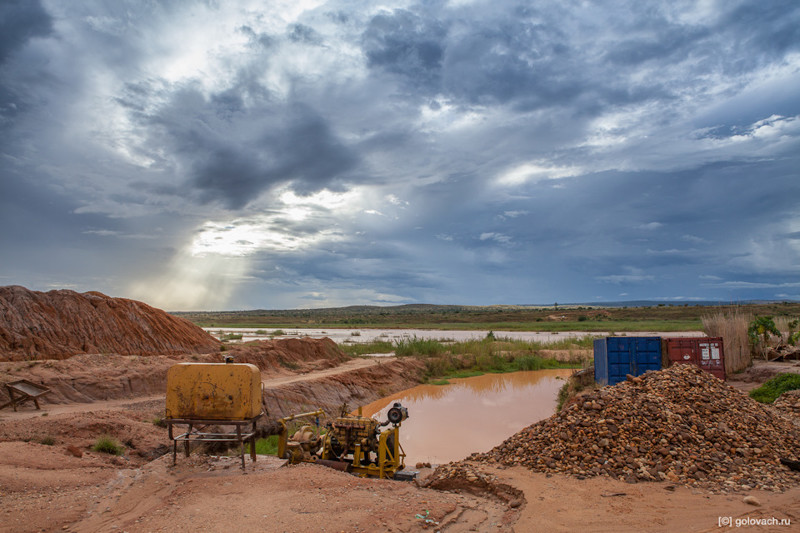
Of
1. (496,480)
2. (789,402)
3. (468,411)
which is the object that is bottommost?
(468,411)

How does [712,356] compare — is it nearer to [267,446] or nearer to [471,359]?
[267,446]

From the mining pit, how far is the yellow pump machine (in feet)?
1.91

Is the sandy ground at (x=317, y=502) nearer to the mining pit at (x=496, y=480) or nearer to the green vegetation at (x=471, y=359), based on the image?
the mining pit at (x=496, y=480)

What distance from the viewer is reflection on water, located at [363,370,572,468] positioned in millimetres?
14695

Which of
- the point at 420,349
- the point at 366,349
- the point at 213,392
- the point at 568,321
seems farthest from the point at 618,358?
the point at 568,321

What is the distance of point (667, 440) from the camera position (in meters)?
8.38

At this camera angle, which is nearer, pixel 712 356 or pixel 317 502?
pixel 317 502

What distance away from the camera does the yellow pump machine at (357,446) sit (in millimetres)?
9180

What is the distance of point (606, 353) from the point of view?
16047mm

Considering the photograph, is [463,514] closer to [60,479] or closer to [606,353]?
[60,479]

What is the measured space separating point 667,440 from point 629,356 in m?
8.10

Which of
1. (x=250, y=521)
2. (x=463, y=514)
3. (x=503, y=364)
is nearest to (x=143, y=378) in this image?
(x=250, y=521)

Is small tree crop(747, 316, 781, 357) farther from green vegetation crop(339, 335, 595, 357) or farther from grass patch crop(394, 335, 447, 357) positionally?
grass patch crop(394, 335, 447, 357)

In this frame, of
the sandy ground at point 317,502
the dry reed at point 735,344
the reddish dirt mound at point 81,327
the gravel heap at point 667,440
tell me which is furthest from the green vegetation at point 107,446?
the dry reed at point 735,344
